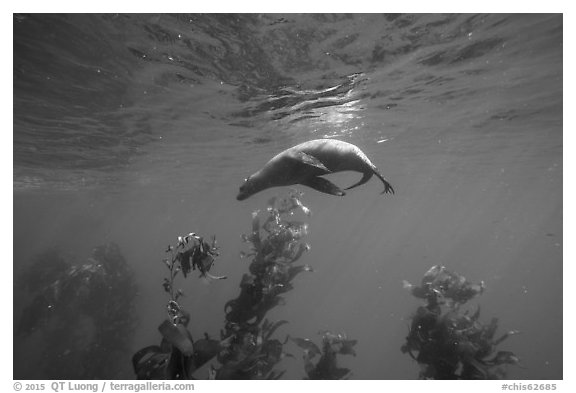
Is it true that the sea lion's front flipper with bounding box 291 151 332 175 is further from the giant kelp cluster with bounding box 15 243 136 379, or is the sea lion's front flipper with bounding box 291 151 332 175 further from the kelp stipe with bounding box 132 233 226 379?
the giant kelp cluster with bounding box 15 243 136 379

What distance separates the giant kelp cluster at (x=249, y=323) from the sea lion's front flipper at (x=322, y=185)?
1386 mm

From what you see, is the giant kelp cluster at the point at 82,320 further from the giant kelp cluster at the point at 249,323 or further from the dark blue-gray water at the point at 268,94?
the giant kelp cluster at the point at 249,323

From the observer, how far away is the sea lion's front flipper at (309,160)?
14.8ft

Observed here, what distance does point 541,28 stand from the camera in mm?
8414

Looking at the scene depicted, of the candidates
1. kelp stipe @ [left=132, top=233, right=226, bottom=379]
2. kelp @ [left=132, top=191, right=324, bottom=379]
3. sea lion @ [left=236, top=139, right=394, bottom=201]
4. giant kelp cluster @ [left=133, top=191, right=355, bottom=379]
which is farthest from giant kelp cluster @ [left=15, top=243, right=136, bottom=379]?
sea lion @ [left=236, top=139, right=394, bottom=201]

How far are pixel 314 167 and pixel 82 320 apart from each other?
19.9 m

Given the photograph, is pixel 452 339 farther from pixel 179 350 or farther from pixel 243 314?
pixel 179 350

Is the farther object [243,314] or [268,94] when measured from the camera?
[268,94]

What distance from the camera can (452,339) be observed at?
5.68 metres

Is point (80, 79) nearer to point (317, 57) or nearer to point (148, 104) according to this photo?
point (148, 104)

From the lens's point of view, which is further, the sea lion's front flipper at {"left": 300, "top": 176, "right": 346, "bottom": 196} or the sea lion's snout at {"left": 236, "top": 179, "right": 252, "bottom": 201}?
the sea lion's snout at {"left": 236, "top": 179, "right": 252, "bottom": 201}

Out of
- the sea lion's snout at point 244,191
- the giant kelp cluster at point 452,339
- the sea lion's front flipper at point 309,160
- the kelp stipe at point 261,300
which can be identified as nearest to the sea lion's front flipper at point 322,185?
the sea lion's front flipper at point 309,160

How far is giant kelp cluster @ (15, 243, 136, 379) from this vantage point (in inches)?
641

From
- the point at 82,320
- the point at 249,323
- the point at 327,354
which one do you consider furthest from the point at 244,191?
the point at 82,320
